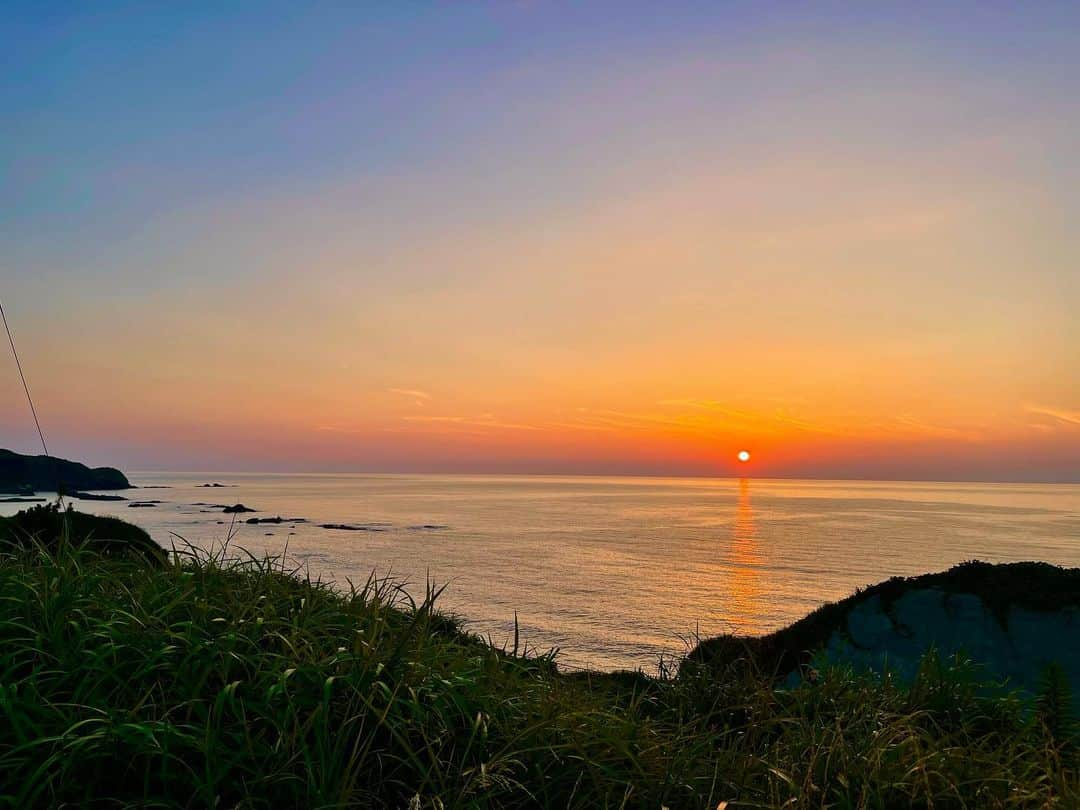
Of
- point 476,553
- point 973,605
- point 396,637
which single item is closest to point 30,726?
point 396,637

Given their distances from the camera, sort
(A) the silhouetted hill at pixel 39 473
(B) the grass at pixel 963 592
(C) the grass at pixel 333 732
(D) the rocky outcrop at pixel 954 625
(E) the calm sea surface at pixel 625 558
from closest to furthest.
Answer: (C) the grass at pixel 333 732, (D) the rocky outcrop at pixel 954 625, (B) the grass at pixel 963 592, (E) the calm sea surface at pixel 625 558, (A) the silhouetted hill at pixel 39 473

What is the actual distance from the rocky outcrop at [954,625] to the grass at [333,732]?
10.1 metres

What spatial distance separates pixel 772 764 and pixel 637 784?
98cm

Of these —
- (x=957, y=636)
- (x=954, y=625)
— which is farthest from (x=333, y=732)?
(x=954, y=625)

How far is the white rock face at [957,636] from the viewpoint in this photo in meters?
15.0

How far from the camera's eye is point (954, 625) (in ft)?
54.1

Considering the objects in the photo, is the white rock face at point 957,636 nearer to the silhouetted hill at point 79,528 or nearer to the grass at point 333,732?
the grass at point 333,732

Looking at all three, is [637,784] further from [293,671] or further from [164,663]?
[164,663]

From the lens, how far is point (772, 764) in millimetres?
4844

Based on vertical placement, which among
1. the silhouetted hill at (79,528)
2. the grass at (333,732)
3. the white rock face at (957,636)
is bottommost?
the white rock face at (957,636)

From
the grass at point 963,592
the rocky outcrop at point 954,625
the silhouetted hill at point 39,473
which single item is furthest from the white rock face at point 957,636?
the silhouetted hill at point 39,473

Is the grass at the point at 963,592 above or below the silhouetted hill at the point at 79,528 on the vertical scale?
below

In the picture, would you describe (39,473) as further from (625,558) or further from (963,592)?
(963,592)

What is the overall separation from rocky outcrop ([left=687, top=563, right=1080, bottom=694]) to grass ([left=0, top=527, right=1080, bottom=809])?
397 inches
